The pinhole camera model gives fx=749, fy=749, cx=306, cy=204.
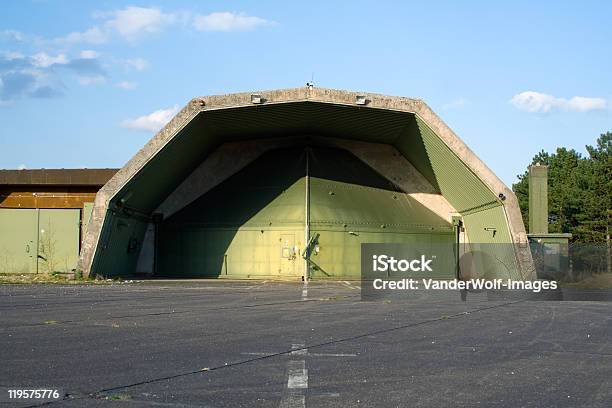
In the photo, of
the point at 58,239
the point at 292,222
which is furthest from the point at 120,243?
the point at 292,222

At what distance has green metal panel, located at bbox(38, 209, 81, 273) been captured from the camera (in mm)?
33812

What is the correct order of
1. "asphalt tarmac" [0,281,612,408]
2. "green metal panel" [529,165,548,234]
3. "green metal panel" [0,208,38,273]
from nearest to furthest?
"asphalt tarmac" [0,281,612,408]
"green metal panel" [529,165,548,234]
"green metal panel" [0,208,38,273]

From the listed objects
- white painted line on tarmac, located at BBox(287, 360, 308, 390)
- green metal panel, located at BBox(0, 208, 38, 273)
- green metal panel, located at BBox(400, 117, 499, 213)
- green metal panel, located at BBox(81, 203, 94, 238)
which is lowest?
white painted line on tarmac, located at BBox(287, 360, 308, 390)

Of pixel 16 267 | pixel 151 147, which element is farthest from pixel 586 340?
pixel 16 267

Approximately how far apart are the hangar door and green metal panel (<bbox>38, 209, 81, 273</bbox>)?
13.6 feet

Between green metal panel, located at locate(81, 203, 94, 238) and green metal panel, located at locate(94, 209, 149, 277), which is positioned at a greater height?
green metal panel, located at locate(81, 203, 94, 238)

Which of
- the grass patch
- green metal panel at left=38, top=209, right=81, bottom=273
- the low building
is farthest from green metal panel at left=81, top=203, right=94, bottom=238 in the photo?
the grass patch

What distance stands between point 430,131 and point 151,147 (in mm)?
10856

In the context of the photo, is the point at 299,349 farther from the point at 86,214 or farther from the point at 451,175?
the point at 86,214

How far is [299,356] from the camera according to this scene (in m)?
9.24

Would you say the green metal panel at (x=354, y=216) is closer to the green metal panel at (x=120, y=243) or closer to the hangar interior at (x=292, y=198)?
the hangar interior at (x=292, y=198)

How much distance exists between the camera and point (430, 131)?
1160 inches

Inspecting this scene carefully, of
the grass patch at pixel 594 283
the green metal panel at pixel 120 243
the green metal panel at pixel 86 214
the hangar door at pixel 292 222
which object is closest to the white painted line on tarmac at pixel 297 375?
the green metal panel at pixel 120 243

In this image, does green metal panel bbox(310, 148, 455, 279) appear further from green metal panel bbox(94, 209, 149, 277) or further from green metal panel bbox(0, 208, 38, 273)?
green metal panel bbox(0, 208, 38, 273)
